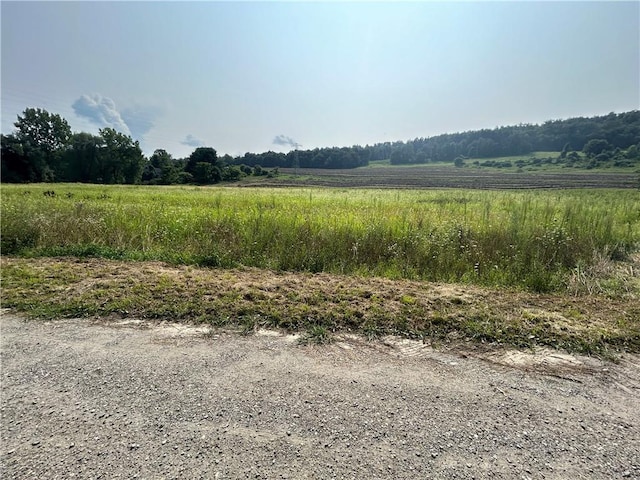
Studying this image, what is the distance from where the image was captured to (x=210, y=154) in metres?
91.8

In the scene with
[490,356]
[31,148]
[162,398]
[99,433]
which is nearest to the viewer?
[99,433]

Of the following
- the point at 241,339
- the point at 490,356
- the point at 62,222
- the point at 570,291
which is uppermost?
the point at 62,222

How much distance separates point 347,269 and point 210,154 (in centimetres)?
9565

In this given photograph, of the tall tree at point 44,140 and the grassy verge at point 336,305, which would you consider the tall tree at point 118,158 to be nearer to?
the tall tree at point 44,140

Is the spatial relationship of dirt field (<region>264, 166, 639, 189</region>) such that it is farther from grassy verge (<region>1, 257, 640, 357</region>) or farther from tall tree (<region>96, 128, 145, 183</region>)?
grassy verge (<region>1, 257, 640, 357</region>)

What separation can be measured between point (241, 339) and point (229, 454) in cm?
146

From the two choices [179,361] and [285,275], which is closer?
[179,361]

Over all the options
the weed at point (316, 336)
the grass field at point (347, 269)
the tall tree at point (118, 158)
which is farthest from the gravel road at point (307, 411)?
the tall tree at point (118, 158)

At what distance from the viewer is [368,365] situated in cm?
291

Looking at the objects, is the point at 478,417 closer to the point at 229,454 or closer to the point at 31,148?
the point at 229,454

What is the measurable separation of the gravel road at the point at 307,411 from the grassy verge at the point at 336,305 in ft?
1.23

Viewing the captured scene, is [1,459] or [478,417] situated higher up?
[1,459]

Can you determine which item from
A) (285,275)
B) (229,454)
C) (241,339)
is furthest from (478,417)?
(285,275)

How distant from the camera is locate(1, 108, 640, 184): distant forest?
66.1 metres
